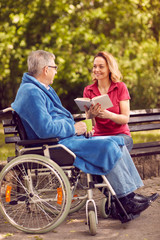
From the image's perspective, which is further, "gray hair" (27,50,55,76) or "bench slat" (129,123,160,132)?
"bench slat" (129,123,160,132)

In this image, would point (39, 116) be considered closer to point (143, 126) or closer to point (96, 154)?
point (96, 154)

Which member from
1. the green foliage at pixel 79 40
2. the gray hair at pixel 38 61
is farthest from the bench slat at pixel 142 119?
the green foliage at pixel 79 40

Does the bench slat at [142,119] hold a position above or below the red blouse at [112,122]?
below

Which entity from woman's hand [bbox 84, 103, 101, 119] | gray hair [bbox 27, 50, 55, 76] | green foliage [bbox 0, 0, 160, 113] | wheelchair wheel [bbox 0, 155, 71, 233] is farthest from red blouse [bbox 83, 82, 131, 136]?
green foliage [bbox 0, 0, 160, 113]

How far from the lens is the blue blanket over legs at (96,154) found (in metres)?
3.99

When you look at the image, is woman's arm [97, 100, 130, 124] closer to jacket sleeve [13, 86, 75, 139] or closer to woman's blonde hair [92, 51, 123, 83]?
woman's blonde hair [92, 51, 123, 83]

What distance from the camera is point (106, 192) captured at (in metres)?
4.59

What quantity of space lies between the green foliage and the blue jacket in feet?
30.3

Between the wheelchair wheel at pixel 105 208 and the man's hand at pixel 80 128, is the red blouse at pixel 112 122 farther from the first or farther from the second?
the wheelchair wheel at pixel 105 208

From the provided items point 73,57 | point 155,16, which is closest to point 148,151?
point 73,57

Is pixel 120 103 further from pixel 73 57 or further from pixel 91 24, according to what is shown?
pixel 91 24

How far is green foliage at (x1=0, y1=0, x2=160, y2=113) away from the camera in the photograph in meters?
13.7

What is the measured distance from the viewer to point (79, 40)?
47.0ft

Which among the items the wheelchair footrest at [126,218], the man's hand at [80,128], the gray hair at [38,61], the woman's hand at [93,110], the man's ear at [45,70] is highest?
the gray hair at [38,61]
